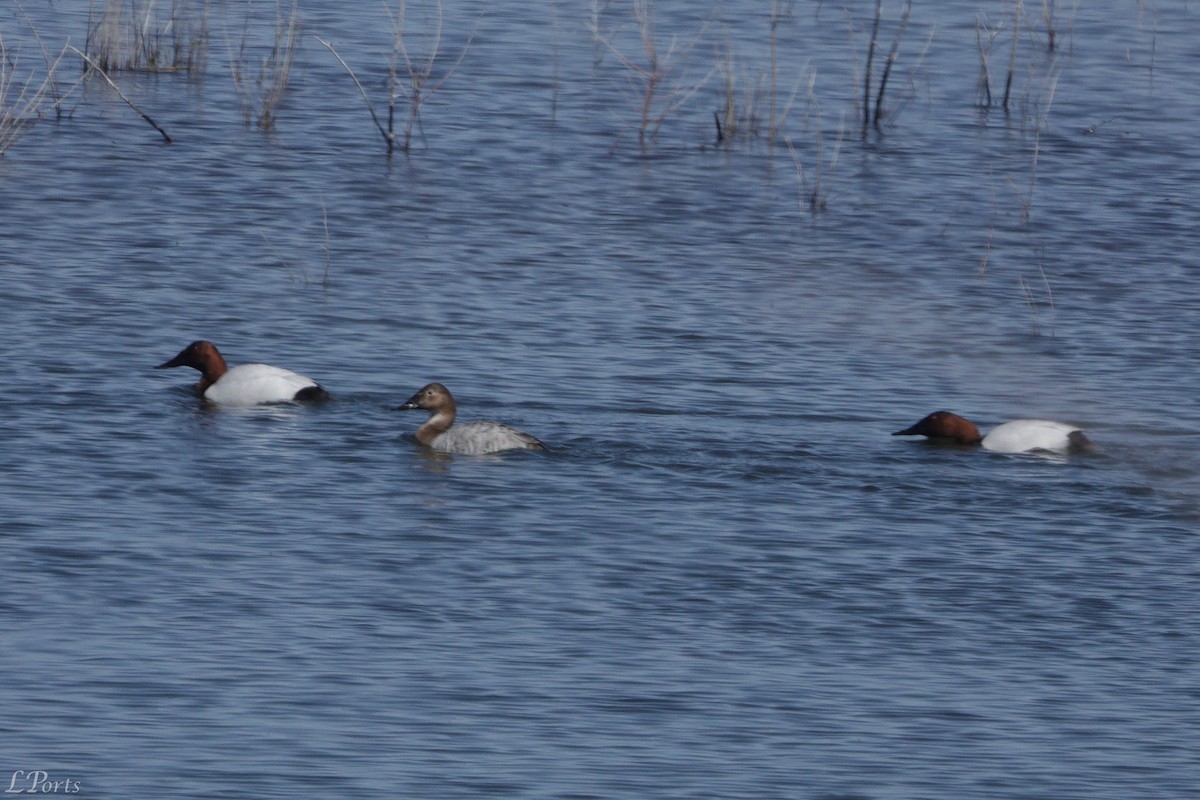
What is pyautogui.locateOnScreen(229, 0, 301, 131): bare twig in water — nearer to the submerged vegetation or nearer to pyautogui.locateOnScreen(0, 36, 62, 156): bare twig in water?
the submerged vegetation

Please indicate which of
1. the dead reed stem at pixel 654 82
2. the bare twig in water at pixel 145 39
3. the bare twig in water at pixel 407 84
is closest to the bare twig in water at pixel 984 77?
the dead reed stem at pixel 654 82

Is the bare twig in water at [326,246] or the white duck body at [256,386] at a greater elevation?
the bare twig in water at [326,246]

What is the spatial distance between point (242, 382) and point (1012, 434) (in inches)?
167

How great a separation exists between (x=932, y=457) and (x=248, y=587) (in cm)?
410

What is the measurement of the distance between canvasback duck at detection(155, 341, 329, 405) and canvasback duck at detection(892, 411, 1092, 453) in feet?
10.7

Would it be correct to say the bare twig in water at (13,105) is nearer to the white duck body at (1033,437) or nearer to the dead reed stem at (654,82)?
the dead reed stem at (654,82)

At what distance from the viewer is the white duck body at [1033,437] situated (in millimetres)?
12711

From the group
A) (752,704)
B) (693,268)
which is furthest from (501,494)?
(693,268)

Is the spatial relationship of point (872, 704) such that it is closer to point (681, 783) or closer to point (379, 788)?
point (681, 783)

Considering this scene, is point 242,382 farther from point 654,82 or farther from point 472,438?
point 654,82

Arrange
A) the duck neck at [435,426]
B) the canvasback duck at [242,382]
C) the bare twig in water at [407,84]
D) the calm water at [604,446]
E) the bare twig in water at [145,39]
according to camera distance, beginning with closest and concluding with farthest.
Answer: the calm water at [604,446]
the duck neck at [435,426]
the canvasback duck at [242,382]
the bare twig in water at [407,84]
the bare twig in water at [145,39]

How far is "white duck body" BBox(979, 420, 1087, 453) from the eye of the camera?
12.7 m

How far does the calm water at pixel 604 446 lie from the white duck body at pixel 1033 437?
0.35 feet

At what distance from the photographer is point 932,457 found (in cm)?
1245
